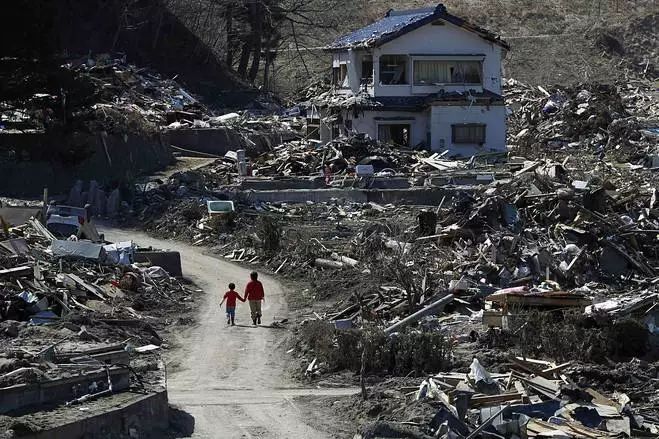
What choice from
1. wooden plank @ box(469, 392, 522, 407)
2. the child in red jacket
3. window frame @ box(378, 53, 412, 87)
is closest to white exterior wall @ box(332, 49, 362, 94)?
window frame @ box(378, 53, 412, 87)

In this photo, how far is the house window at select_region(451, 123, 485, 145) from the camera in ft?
141

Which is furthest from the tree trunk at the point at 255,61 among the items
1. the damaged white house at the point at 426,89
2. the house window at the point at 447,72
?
the house window at the point at 447,72

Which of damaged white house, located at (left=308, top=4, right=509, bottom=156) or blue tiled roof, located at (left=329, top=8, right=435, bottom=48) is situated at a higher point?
blue tiled roof, located at (left=329, top=8, right=435, bottom=48)

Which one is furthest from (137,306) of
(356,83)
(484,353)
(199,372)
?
(356,83)

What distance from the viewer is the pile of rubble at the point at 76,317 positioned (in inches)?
536

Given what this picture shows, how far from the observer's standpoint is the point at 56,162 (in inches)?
1337

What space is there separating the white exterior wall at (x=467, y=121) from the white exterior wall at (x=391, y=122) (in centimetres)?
52

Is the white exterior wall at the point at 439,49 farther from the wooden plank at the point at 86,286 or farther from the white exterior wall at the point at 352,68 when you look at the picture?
the wooden plank at the point at 86,286

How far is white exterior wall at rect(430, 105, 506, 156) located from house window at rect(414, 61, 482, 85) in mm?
1453

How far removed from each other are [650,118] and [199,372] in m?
35.3

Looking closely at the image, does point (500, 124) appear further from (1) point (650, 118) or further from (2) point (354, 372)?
(2) point (354, 372)

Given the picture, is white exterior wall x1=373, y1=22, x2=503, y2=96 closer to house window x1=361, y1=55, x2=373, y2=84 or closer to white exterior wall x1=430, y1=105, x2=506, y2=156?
house window x1=361, y1=55, x2=373, y2=84

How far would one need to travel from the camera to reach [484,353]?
1697 centimetres

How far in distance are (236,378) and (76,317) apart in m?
2.89
